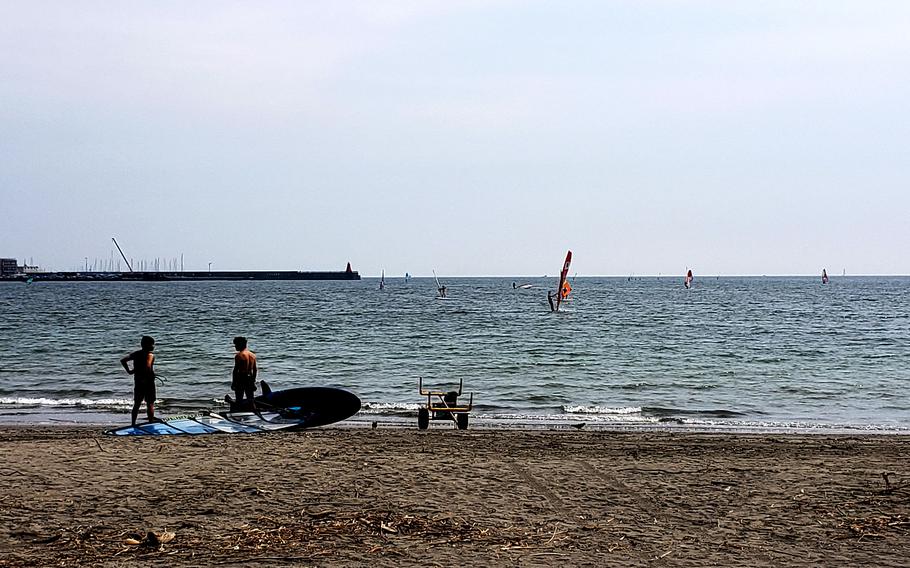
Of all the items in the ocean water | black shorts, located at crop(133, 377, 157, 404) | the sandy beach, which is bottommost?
the ocean water

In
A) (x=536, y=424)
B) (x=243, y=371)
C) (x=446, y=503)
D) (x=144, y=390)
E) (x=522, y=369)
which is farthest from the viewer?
(x=522, y=369)

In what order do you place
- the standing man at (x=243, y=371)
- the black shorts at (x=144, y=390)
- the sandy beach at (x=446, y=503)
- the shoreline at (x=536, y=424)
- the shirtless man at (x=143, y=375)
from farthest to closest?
the shoreline at (x=536, y=424), the standing man at (x=243, y=371), the black shorts at (x=144, y=390), the shirtless man at (x=143, y=375), the sandy beach at (x=446, y=503)

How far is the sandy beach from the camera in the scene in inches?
260

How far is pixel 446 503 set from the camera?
8250mm

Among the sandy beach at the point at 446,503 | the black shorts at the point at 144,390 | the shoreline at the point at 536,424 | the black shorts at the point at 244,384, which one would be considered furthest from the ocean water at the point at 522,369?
the sandy beach at the point at 446,503

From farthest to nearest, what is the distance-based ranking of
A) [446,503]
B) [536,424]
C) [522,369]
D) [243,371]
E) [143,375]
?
[522,369] → [536,424] → [243,371] → [143,375] → [446,503]

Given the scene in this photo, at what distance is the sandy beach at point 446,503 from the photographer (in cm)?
661

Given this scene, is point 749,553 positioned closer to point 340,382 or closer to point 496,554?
point 496,554

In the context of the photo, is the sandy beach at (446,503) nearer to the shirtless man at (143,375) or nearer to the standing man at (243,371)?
the shirtless man at (143,375)

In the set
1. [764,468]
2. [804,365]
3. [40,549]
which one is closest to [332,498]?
[40,549]

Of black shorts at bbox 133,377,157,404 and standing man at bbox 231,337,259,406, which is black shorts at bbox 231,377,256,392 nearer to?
standing man at bbox 231,337,259,406

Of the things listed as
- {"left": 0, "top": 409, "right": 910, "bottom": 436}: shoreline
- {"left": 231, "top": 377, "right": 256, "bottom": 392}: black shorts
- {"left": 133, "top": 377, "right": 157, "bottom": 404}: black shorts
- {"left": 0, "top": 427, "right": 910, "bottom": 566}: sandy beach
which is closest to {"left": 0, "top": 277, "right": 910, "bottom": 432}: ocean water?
{"left": 0, "top": 409, "right": 910, "bottom": 436}: shoreline

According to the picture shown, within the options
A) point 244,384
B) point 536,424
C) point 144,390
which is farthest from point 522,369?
point 144,390

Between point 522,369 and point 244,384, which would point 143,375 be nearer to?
point 244,384
